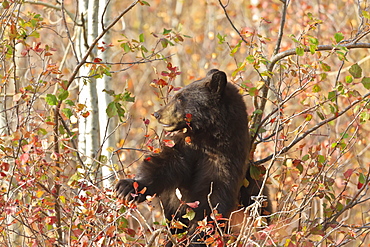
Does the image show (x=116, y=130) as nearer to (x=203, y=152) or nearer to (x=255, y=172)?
(x=203, y=152)

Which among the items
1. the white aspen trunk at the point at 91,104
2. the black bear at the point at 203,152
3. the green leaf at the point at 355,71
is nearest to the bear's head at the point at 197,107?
the black bear at the point at 203,152

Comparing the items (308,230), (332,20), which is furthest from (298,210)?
(332,20)

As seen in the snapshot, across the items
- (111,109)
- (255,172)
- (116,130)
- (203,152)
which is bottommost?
(255,172)

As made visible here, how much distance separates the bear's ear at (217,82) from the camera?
15.6ft

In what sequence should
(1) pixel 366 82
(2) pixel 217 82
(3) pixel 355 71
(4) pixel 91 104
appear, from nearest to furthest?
(1) pixel 366 82, (3) pixel 355 71, (2) pixel 217 82, (4) pixel 91 104

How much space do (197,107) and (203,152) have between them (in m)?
0.42

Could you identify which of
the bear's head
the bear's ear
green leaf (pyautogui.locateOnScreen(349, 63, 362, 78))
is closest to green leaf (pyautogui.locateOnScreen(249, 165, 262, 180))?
the bear's head

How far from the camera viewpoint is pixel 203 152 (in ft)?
15.5

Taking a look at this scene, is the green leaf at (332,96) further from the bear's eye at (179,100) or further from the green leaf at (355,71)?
the bear's eye at (179,100)

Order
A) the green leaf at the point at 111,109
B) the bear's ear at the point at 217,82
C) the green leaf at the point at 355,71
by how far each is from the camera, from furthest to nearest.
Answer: the bear's ear at the point at 217,82
the green leaf at the point at 355,71
the green leaf at the point at 111,109

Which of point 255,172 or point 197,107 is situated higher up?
point 197,107

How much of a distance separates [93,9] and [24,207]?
102 inches

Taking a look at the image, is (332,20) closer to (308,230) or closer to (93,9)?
(93,9)

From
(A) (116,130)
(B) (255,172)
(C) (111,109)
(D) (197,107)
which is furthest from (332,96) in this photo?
(A) (116,130)
